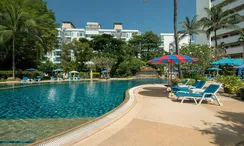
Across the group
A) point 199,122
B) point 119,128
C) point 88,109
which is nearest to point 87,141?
point 119,128

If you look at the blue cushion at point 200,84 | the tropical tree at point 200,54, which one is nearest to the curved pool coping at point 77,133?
the blue cushion at point 200,84

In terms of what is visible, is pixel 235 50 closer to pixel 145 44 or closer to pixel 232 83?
pixel 145 44

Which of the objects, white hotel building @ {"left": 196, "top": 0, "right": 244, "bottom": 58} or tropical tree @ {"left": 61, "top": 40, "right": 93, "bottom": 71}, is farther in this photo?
tropical tree @ {"left": 61, "top": 40, "right": 93, "bottom": 71}

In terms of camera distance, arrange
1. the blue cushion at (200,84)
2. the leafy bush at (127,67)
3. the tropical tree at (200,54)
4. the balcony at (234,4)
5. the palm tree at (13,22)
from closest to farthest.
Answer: the blue cushion at (200,84) < the tropical tree at (200,54) < the palm tree at (13,22) < the balcony at (234,4) < the leafy bush at (127,67)

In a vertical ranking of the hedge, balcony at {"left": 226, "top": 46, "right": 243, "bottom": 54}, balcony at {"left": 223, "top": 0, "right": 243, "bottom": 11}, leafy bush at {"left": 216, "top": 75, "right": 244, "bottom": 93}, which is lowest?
leafy bush at {"left": 216, "top": 75, "right": 244, "bottom": 93}

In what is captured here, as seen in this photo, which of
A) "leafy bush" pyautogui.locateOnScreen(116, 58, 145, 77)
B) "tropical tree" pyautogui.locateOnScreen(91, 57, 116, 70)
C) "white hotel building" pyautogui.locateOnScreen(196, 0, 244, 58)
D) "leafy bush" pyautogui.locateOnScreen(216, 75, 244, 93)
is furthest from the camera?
"leafy bush" pyautogui.locateOnScreen(116, 58, 145, 77)

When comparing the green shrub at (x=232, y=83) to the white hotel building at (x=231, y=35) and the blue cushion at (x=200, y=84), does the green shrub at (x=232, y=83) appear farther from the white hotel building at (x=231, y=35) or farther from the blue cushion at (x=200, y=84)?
the white hotel building at (x=231, y=35)

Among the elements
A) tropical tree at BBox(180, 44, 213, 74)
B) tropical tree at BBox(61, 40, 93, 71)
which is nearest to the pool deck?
tropical tree at BBox(180, 44, 213, 74)

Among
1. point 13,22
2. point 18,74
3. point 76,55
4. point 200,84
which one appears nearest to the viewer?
point 200,84

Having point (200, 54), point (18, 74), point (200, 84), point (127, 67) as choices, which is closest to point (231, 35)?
point (127, 67)

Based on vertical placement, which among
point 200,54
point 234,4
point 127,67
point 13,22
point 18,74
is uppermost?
point 234,4

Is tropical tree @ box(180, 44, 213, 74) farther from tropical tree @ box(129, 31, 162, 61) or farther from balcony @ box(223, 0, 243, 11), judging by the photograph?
tropical tree @ box(129, 31, 162, 61)

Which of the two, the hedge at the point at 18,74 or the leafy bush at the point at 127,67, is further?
the leafy bush at the point at 127,67

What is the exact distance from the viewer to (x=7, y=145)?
3807 millimetres
